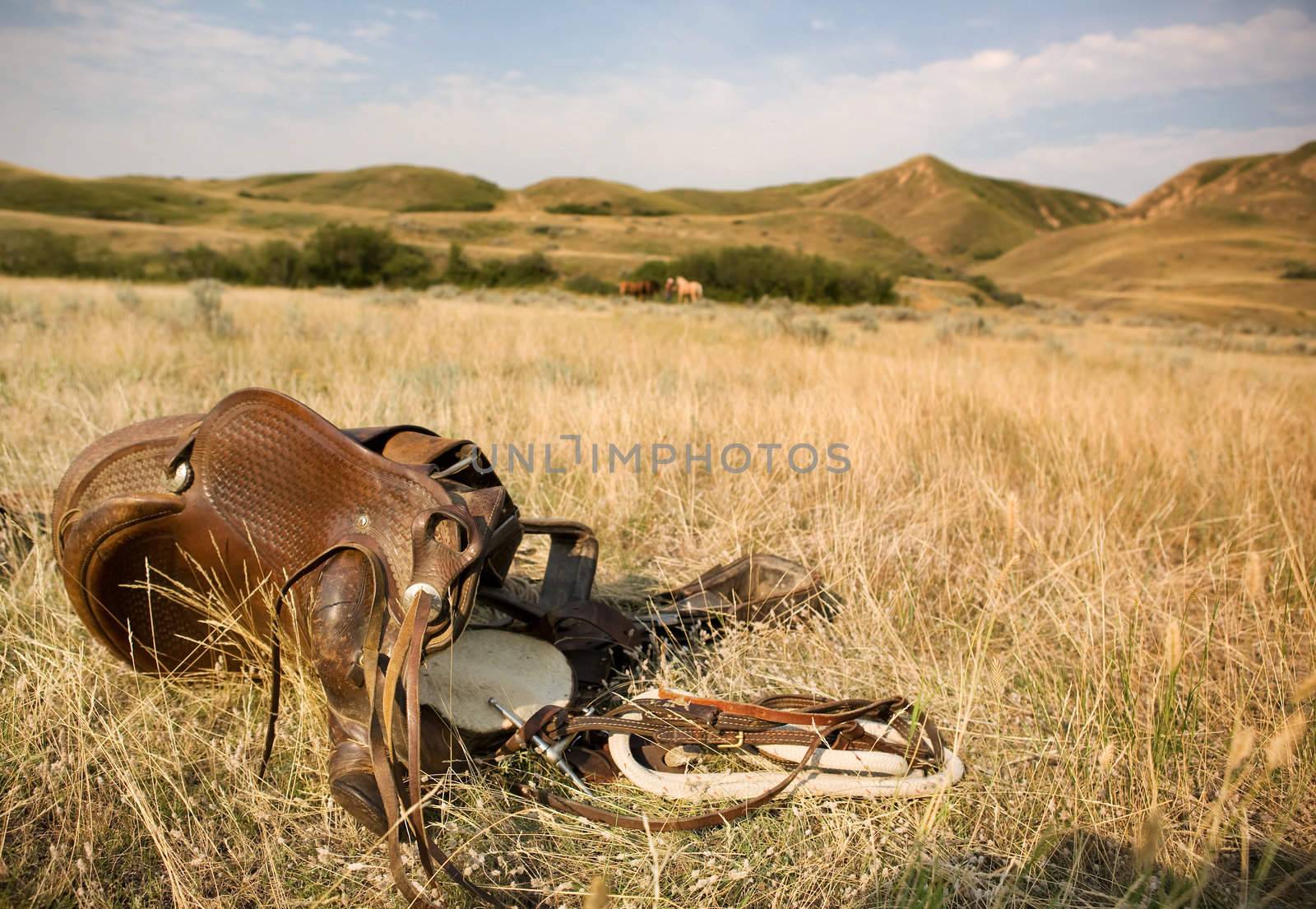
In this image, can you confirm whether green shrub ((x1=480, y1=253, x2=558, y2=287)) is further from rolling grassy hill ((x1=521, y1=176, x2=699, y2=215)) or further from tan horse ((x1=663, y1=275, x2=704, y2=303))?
rolling grassy hill ((x1=521, y1=176, x2=699, y2=215))

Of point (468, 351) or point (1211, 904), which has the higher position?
point (468, 351)

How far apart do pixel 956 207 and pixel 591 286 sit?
108743 mm

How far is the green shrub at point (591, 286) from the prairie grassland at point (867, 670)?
24.1 metres

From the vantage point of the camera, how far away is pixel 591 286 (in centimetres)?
2903

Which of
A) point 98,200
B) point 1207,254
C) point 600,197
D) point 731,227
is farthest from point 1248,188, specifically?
point 98,200

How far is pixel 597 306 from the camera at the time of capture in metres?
18.0

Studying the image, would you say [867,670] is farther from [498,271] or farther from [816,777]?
[498,271]

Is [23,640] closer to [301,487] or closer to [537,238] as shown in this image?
[301,487]

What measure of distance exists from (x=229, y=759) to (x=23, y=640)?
794 millimetres

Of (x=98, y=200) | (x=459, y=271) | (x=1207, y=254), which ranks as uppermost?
(x=98, y=200)

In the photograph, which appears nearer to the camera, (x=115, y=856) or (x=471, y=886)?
(x=471, y=886)

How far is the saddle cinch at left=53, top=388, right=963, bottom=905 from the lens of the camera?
4.28 ft

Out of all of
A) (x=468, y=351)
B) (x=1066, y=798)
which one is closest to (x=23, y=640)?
(x=1066, y=798)

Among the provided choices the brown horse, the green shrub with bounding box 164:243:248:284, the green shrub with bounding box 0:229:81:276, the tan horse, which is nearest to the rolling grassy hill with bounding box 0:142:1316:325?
the green shrub with bounding box 0:229:81:276
